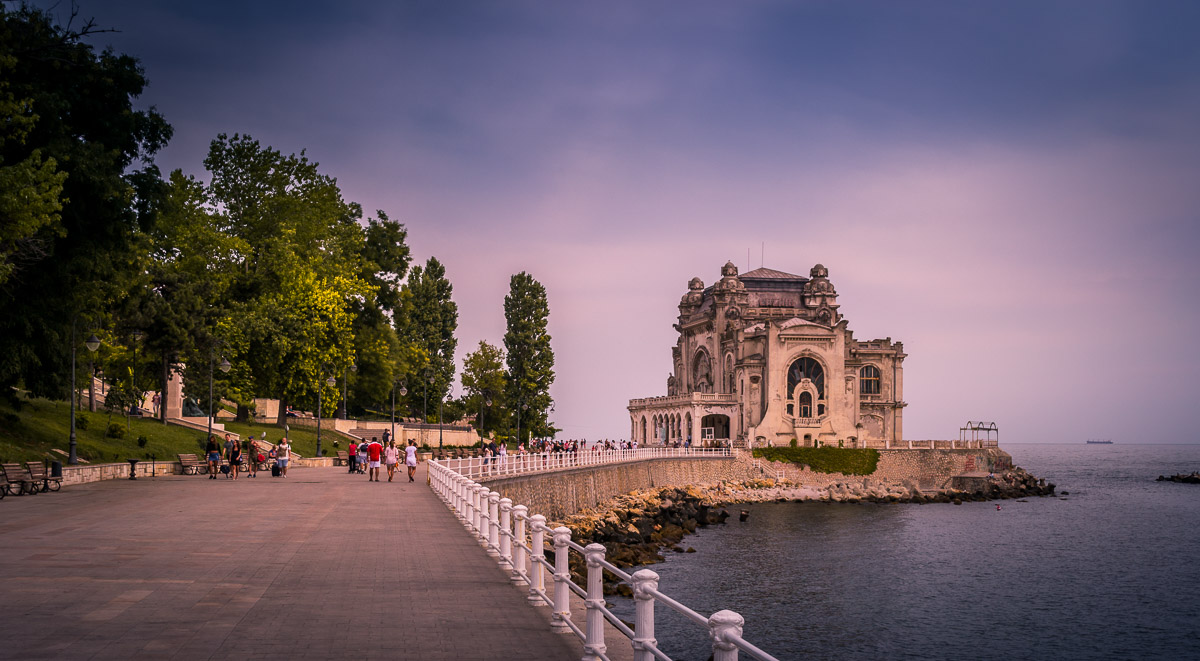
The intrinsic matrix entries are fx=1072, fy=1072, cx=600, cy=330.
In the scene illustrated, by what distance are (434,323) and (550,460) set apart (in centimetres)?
5159

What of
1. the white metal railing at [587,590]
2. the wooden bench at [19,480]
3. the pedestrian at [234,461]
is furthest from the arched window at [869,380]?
the white metal railing at [587,590]

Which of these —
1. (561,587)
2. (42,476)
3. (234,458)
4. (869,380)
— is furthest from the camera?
(869,380)

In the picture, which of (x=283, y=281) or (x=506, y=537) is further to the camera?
(x=283, y=281)

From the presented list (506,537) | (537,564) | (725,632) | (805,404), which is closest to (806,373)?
(805,404)

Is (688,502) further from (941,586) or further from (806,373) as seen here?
(806,373)

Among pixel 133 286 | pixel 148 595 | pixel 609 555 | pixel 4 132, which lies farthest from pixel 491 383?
pixel 148 595

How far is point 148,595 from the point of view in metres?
12.3

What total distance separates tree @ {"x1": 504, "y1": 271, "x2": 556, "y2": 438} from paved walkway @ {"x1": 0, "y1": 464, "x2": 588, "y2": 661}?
212 feet

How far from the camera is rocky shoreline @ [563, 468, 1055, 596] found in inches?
1590

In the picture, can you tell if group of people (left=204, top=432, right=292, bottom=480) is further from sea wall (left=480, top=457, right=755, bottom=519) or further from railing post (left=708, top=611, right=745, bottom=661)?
railing post (left=708, top=611, right=745, bottom=661)

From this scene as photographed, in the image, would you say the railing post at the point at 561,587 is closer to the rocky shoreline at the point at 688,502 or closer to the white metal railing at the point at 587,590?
the white metal railing at the point at 587,590

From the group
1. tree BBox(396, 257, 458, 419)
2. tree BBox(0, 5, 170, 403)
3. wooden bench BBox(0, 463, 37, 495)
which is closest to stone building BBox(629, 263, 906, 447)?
tree BBox(396, 257, 458, 419)

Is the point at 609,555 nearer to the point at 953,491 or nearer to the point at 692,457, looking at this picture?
the point at 692,457

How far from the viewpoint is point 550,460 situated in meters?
46.2
